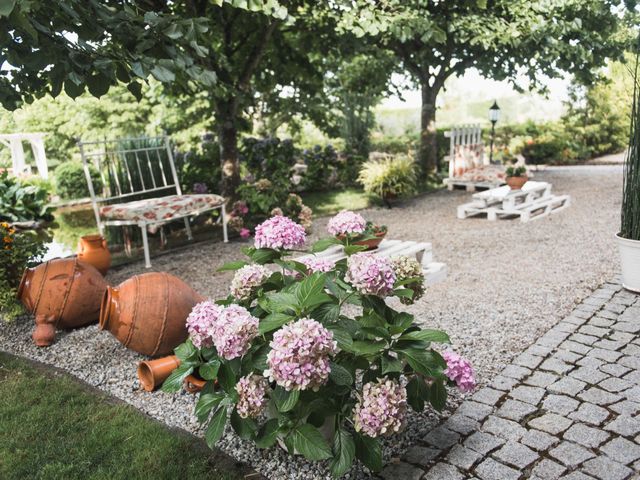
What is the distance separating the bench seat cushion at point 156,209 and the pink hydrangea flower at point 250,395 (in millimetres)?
3578

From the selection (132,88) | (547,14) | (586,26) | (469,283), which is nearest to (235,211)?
(469,283)

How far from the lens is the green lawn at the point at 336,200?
847cm

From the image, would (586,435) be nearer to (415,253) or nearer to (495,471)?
(495,471)

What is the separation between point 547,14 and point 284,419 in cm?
806

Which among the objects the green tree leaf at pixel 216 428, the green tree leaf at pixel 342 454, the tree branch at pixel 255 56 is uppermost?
the tree branch at pixel 255 56

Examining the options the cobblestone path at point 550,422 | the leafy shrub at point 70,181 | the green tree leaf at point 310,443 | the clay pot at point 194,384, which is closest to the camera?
the green tree leaf at point 310,443

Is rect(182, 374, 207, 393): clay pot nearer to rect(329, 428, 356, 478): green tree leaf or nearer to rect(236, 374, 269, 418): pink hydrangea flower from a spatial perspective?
rect(236, 374, 269, 418): pink hydrangea flower

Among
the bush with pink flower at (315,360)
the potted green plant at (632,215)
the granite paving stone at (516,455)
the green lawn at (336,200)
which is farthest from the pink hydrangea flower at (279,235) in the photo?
the green lawn at (336,200)

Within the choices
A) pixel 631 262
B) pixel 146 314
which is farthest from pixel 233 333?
pixel 631 262

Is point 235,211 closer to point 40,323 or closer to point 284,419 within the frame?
point 40,323

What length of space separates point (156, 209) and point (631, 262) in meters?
4.11

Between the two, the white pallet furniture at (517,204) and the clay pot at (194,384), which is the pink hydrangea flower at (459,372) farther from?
the white pallet furniture at (517,204)

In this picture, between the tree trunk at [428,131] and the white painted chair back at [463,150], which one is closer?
the white painted chair back at [463,150]

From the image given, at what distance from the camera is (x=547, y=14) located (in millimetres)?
7957
